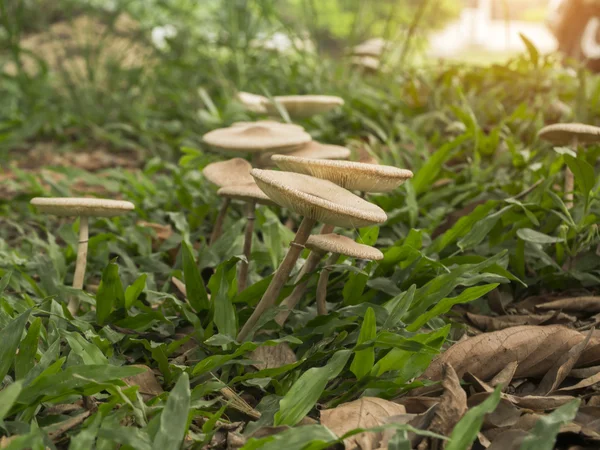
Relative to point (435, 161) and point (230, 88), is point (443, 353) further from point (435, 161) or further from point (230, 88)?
point (230, 88)

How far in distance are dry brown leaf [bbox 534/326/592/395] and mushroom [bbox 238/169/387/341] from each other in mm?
667

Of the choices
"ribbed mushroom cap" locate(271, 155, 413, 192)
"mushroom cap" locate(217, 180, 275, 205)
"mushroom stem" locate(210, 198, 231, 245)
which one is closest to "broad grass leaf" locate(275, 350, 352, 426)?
"ribbed mushroom cap" locate(271, 155, 413, 192)

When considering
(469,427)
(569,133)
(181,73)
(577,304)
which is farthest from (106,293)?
(181,73)

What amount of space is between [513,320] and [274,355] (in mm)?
824

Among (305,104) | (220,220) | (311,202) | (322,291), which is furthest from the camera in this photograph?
(305,104)

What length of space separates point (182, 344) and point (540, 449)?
113cm

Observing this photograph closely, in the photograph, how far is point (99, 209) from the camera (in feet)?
6.65

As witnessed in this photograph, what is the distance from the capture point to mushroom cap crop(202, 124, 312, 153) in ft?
7.73

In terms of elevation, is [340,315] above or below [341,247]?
below

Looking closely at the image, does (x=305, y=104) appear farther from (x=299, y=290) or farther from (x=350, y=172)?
(x=350, y=172)

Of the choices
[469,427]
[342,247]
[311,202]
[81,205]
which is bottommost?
[469,427]

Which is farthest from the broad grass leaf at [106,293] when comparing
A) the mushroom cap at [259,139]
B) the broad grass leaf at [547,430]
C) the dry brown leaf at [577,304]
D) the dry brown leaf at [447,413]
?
the dry brown leaf at [577,304]

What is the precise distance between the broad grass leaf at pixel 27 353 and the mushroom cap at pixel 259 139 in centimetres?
101

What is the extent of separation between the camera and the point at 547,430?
1.36 m
